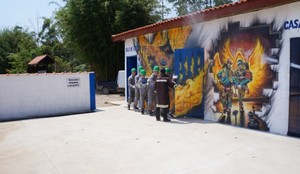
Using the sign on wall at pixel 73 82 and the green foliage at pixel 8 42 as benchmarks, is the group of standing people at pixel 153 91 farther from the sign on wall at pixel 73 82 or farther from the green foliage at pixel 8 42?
the green foliage at pixel 8 42

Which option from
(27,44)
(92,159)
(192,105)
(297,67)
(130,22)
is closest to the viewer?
(92,159)

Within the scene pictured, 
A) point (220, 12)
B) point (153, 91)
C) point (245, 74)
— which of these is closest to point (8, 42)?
point (153, 91)

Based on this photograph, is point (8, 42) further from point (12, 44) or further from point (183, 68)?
point (183, 68)

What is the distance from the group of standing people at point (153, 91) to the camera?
9.35 m

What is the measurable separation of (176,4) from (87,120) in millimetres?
27564

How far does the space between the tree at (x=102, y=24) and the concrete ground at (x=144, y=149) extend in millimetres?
13384

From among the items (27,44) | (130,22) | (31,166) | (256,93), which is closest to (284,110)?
(256,93)

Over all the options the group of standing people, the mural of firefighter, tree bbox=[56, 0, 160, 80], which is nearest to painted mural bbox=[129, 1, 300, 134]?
the mural of firefighter

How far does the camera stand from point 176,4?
34.9 m

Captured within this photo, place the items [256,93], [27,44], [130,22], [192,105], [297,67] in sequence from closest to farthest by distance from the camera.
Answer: [297,67], [256,93], [192,105], [130,22], [27,44]

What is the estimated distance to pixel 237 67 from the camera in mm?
8250

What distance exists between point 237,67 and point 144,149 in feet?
12.1

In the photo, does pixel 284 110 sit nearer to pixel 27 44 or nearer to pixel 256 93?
pixel 256 93

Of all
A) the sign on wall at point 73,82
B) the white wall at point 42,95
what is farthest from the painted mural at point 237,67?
the white wall at point 42,95
